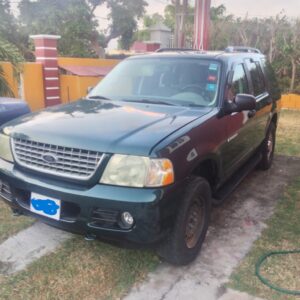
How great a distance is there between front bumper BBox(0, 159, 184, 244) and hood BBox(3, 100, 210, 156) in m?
0.29

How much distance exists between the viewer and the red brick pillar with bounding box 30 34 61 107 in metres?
11.2

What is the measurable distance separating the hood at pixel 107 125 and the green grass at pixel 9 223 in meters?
1.06

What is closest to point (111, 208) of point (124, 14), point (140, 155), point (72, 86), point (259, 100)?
point (140, 155)

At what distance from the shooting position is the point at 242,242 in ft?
11.6

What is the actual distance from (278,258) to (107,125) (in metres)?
1.89

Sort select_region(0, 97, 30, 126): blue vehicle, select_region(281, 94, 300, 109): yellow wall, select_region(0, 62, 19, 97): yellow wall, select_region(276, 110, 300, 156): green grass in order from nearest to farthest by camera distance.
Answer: select_region(0, 97, 30, 126): blue vehicle < select_region(0, 62, 19, 97): yellow wall < select_region(276, 110, 300, 156): green grass < select_region(281, 94, 300, 109): yellow wall

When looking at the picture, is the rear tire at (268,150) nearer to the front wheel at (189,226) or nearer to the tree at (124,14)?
the front wheel at (189,226)

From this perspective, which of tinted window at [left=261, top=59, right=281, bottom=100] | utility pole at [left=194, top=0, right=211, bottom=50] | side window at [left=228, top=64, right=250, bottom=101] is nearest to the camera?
side window at [left=228, top=64, right=250, bottom=101]

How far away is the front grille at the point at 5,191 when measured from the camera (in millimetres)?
3068

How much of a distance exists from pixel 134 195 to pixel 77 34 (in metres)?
23.9

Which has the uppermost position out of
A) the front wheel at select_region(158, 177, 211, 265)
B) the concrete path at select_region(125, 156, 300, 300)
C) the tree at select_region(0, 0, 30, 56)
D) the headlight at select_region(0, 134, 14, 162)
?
the tree at select_region(0, 0, 30, 56)

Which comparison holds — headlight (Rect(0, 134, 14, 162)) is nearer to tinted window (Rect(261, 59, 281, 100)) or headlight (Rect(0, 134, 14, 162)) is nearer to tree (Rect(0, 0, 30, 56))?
tinted window (Rect(261, 59, 281, 100))

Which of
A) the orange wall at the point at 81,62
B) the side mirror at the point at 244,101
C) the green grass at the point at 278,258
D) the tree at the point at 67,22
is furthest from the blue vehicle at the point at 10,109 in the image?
the tree at the point at 67,22

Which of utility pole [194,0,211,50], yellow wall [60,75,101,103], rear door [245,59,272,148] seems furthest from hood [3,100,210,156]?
utility pole [194,0,211,50]
